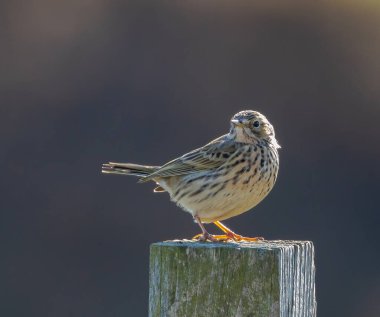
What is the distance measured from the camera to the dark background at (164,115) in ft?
56.0

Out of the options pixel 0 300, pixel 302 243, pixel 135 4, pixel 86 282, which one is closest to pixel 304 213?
Answer: pixel 86 282

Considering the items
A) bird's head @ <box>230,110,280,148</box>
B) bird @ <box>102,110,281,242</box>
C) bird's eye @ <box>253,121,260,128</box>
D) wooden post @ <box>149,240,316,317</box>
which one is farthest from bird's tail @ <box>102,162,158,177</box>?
wooden post @ <box>149,240,316,317</box>

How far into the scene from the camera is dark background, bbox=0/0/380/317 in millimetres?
17062

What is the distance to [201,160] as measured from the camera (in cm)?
931

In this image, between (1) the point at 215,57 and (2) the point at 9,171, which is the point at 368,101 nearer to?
(1) the point at 215,57

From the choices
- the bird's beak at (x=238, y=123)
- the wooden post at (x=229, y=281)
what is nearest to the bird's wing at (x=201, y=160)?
the bird's beak at (x=238, y=123)

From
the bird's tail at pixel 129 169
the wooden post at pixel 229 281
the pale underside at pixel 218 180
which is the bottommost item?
the wooden post at pixel 229 281

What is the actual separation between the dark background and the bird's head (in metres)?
6.97

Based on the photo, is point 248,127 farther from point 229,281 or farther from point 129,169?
point 229,281

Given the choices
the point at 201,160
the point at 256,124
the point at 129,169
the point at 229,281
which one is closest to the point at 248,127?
the point at 256,124

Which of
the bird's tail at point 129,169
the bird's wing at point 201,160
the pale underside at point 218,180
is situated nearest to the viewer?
the pale underside at point 218,180

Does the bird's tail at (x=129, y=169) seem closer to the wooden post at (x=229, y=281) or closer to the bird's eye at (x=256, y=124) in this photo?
the bird's eye at (x=256, y=124)

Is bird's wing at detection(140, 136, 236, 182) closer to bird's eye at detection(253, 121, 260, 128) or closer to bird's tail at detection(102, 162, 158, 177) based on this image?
bird's eye at detection(253, 121, 260, 128)

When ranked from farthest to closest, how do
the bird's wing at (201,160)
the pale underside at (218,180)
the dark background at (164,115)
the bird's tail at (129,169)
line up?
1. the dark background at (164,115)
2. the bird's tail at (129,169)
3. the bird's wing at (201,160)
4. the pale underside at (218,180)
